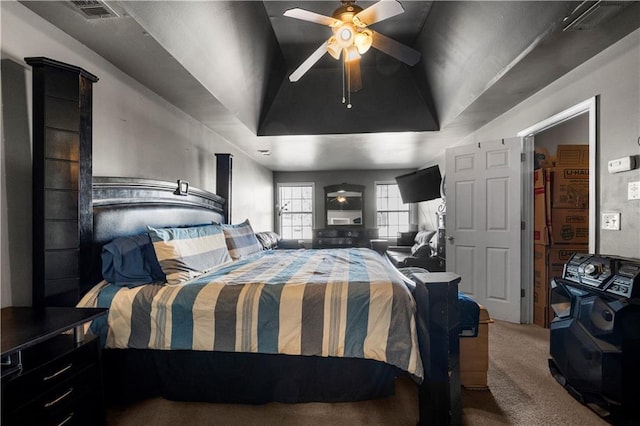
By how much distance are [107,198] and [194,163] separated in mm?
1485

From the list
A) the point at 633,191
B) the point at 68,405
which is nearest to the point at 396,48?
the point at 633,191

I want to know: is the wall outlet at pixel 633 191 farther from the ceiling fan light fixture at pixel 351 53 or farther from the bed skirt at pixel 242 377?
the ceiling fan light fixture at pixel 351 53

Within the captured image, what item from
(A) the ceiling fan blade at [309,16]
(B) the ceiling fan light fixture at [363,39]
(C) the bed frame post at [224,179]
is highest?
(A) the ceiling fan blade at [309,16]

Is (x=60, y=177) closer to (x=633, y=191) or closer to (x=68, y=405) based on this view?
(x=68, y=405)

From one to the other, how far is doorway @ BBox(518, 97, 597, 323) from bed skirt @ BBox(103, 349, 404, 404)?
6.57ft

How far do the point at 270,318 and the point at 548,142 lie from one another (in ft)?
14.5

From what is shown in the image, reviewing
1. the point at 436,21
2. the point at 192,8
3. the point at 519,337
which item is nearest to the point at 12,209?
the point at 192,8

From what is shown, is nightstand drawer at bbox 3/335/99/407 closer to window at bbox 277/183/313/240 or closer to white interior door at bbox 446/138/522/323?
white interior door at bbox 446/138/522/323

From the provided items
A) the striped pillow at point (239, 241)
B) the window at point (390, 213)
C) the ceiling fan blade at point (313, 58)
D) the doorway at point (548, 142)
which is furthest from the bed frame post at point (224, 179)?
the window at point (390, 213)

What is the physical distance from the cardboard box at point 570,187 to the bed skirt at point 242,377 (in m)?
2.67

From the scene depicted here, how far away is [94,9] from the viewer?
163 centimetres

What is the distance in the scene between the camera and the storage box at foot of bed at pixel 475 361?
2039 millimetres

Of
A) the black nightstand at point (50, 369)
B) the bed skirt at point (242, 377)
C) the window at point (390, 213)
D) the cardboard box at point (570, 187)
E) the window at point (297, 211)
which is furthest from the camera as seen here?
the window at point (297, 211)

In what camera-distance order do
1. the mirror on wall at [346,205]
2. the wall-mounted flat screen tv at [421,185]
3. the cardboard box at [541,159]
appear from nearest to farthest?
1. the cardboard box at [541,159]
2. the wall-mounted flat screen tv at [421,185]
3. the mirror on wall at [346,205]
